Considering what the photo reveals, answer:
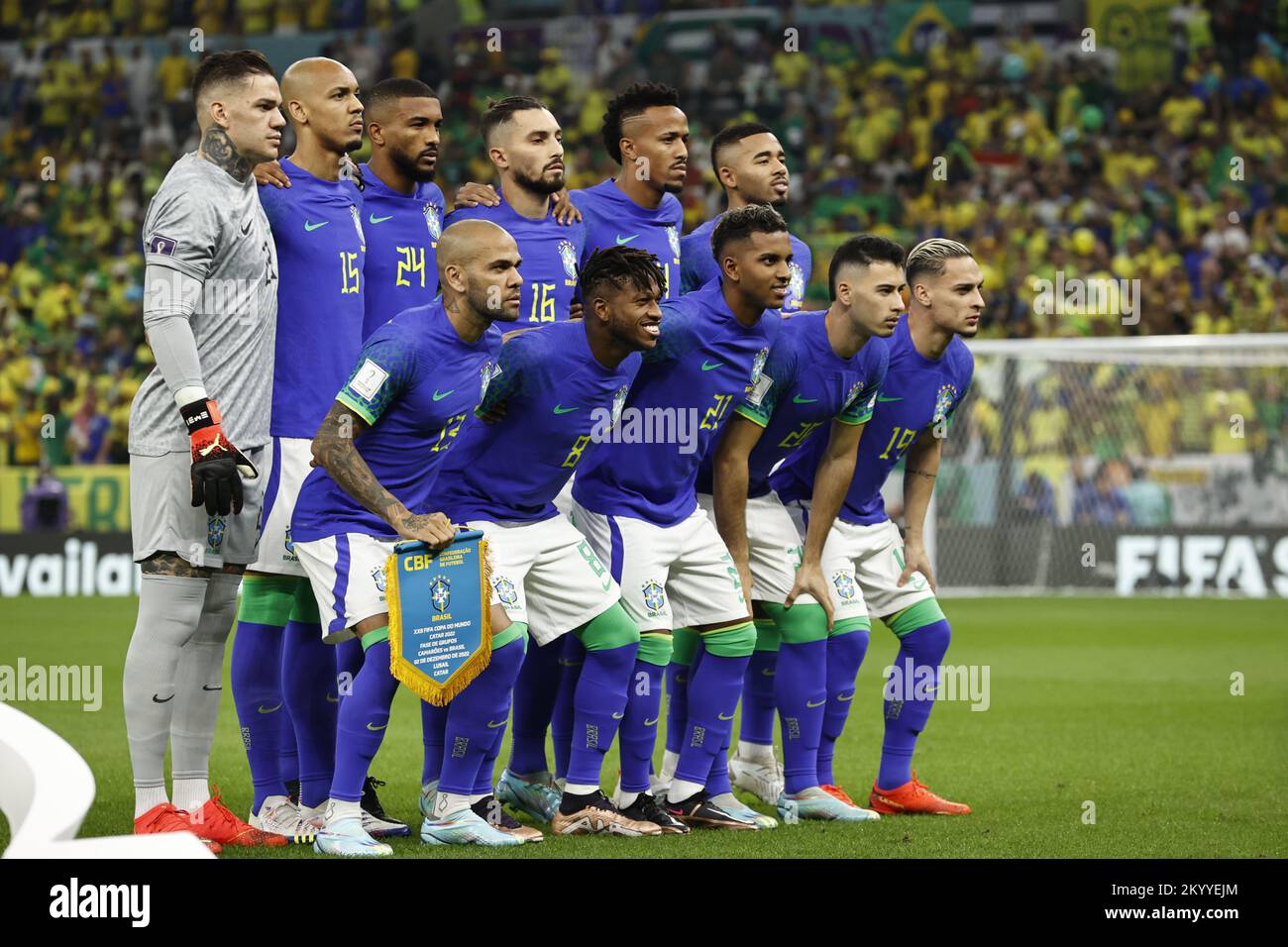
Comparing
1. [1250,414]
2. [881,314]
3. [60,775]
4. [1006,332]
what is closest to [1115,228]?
[1006,332]

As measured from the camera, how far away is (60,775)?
237 centimetres

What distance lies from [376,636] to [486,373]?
917mm

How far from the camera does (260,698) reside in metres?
5.65

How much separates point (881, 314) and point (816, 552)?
93 cm

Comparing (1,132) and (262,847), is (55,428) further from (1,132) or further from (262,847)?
(262,847)

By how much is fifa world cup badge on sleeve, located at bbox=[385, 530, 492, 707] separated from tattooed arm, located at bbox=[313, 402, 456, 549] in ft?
0.17

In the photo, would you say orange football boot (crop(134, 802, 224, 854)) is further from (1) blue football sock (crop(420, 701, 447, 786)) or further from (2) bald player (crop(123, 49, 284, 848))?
(1) blue football sock (crop(420, 701, 447, 786))

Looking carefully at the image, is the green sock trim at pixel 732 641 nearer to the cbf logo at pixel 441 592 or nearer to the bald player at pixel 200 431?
the cbf logo at pixel 441 592

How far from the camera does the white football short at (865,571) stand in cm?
660

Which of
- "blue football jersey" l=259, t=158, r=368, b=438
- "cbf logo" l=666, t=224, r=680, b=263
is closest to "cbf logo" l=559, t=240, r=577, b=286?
"cbf logo" l=666, t=224, r=680, b=263

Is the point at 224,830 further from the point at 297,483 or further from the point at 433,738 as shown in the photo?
the point at 297,483

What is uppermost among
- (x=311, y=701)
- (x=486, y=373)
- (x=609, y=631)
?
(x=486, y=373)

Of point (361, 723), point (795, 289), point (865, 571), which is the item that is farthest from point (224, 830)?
point (795, 289)

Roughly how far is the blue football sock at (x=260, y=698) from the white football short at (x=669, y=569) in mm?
A: 1185
